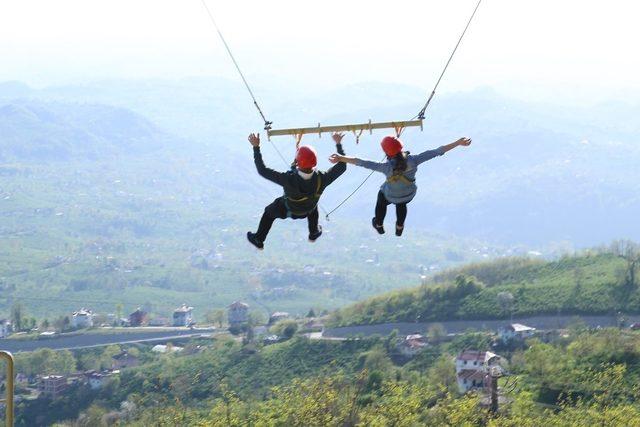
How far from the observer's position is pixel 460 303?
12638 cm

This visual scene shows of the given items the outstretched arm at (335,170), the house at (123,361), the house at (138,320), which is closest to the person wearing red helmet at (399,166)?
the outstretched arm at (335,170)

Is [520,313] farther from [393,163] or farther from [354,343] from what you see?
[393,163]

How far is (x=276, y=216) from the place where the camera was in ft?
65.8

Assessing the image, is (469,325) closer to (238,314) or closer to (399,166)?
(238,314)

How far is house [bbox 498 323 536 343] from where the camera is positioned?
10712 centimetres

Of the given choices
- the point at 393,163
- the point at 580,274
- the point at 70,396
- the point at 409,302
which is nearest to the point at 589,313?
the point at 580,274

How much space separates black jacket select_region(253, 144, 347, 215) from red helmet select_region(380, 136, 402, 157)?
0.76 metres

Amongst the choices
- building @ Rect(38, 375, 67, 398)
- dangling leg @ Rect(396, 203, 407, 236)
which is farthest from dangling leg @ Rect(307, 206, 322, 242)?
building @ Rect(38, 375, 67, 398)

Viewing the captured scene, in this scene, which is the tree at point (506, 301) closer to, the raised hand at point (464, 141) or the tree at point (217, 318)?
the tree at point (217, 318)

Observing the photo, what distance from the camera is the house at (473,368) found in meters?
76.3

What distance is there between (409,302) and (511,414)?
75.0 m

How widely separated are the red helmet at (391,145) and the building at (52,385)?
95964 mm

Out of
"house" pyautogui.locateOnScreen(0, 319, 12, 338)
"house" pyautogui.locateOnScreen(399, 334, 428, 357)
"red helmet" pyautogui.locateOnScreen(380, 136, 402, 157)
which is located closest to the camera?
"red helmet" pyautogui.locateOnScreen(380, 136, 402, 157)

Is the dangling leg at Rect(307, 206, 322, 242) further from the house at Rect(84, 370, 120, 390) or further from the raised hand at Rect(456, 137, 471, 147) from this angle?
the house at Rect(84, 370, 120, 390)
